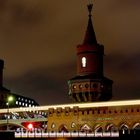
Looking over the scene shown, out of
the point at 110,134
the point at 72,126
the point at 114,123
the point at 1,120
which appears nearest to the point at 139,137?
the point at 110,134

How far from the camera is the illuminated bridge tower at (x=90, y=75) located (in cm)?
12550

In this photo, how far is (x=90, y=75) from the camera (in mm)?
128375

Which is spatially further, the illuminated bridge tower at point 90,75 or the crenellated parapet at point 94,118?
the illuminated bridge tower at point 90,75

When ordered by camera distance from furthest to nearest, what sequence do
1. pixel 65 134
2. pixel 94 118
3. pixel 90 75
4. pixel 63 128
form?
pixel 90 75 → pixel 63 128 → pixel 94 118 → pixel 65 134

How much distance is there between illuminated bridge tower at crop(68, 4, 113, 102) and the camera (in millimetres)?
125500

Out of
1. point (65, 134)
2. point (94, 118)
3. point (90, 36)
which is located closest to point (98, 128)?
point (94, 118)

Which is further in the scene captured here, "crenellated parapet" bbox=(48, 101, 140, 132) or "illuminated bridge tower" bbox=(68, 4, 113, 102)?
"illuminated bridge tower" bbox=(68, 4, 113, 102)

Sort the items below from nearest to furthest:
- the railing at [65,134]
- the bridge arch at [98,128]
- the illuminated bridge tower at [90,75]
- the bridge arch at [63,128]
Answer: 1. the railing at [65,134]
2. the bridge arch at [98,128]
3. the bridge arch at [63,128]
4. the illuminated bridge tower at [90,75]

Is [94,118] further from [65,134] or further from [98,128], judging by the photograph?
[65,134]

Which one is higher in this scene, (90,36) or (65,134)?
(90,36)

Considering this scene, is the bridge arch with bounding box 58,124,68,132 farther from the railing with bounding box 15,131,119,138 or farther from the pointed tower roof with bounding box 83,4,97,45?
the railing with bounding box 15,131,119,138

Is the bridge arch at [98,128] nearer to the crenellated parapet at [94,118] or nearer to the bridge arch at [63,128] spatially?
the crenellated parapet at [94,118]

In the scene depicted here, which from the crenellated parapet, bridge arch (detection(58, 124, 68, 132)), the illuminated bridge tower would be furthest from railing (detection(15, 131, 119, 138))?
the illuminated bridge tower

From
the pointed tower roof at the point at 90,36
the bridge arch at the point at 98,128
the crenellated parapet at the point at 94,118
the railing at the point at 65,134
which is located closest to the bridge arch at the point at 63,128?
the crenellated parapet at the point at 94,118
